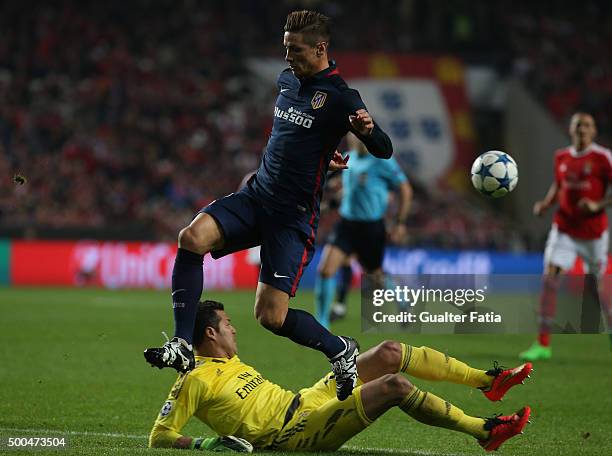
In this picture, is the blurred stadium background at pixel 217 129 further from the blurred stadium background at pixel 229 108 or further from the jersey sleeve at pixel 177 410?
the jersey sleeve at pixel 177 410

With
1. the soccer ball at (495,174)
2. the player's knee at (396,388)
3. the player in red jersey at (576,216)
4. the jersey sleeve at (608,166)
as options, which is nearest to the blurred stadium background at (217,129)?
the player in red jersey at (576,216)

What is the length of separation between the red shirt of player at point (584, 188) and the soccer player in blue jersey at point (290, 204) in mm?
5113

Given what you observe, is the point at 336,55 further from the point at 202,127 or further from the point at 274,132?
the point at 274,132

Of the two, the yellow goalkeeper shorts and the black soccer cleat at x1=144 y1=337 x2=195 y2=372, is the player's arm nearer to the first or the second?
the yellow goalkeeper shorts

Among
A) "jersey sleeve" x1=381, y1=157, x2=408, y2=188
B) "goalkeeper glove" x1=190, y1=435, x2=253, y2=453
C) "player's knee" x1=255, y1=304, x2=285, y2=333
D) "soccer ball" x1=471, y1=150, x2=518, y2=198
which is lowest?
"goalkeeper glove" x1=190, y1=435, x2=253, y2=453

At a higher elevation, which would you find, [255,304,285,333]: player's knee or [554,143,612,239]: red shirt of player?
[554,143,612,239]: red shirt of player

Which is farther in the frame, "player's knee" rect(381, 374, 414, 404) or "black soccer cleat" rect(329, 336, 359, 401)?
"black soccer cleat" rect(329, 336, 359, 401)

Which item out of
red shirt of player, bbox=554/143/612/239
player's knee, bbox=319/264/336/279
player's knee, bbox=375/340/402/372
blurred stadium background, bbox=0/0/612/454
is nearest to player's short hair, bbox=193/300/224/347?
player's knee, bbox=375/340/402/372

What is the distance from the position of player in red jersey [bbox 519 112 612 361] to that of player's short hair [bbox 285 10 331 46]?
5036 millimetres

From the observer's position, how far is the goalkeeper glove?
5273 mm

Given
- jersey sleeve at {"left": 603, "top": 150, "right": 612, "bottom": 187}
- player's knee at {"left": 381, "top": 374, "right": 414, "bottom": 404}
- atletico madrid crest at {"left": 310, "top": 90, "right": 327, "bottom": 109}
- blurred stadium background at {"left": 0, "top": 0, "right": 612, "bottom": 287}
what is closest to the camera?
player's knee at {"left": 381, "top": 374, "right": 414, "bottom": 404}

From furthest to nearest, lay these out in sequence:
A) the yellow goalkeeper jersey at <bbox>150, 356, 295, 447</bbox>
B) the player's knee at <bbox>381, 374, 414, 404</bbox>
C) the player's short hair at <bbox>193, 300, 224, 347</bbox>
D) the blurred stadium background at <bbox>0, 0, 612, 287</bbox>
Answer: the blurred stadium background at <bbox>0, 0, 612, 287</bbox> < the player's short hair at <bbox>193, 300, 224, 347</bbox> < the yellow goalkeeper jersey at <bbox>150, 356, 295, 447</bbox> < the player's knee at <bbox>381, 374, 414, 404</bbox>

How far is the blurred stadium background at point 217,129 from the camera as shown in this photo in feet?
58.2

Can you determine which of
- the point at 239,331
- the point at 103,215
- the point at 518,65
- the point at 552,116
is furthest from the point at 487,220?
the point at 239,331
